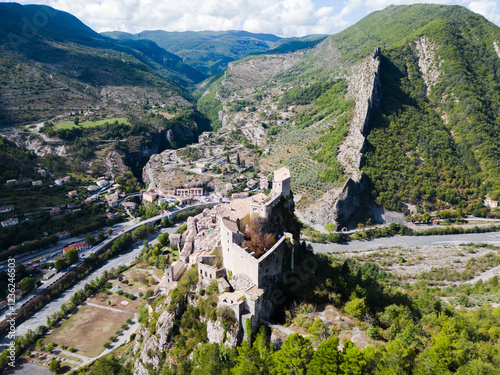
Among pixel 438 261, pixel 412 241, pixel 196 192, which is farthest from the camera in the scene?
pixel 196 192

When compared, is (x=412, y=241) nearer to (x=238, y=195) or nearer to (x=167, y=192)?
(x=238, y=195)

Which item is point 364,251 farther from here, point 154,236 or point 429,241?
point 154,236

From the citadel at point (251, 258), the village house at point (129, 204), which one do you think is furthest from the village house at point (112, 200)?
the citadel at point (251, 258)

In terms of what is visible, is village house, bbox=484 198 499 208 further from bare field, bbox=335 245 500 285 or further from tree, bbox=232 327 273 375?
tree, bbox=232 327 273 375

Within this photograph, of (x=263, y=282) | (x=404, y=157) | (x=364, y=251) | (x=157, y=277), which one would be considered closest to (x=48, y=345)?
(x=157, y=277)

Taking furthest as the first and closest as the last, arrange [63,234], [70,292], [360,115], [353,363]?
[360,115], [63,234], [70,292], [353,363]

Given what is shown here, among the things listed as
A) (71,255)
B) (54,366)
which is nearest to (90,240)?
(71,255)
